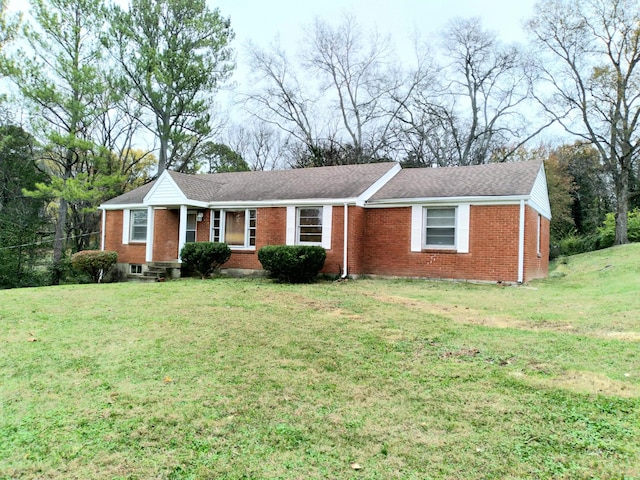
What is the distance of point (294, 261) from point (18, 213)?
56.7ft

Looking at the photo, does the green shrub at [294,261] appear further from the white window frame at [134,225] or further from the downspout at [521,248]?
the white window frame at [134,225]

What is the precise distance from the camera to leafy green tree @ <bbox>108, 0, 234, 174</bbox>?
2375 centimetres

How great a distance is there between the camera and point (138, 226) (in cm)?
1869

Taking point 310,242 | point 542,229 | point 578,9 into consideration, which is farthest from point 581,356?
point 578,9

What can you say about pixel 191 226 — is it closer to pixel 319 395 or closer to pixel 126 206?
pixel 126 206

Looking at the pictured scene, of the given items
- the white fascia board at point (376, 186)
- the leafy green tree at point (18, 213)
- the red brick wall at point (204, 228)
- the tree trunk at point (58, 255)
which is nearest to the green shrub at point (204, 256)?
the red brick wall at point (204, 228)

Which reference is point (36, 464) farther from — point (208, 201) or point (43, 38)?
point (43, 38)

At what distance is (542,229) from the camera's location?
54.9ft

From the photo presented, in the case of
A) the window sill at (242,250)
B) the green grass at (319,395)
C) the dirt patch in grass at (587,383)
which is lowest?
the green grass at (319,395)

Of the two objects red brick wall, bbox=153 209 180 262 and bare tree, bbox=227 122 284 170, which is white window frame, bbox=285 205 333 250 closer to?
red brick wall, bbox=153 209 180 262

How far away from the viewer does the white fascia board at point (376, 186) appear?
14.8 meters

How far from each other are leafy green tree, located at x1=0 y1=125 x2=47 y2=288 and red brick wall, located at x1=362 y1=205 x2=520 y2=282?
53.5 feet

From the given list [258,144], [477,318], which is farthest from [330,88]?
[477,318]

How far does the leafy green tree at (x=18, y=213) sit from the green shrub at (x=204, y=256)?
32.7 feet
